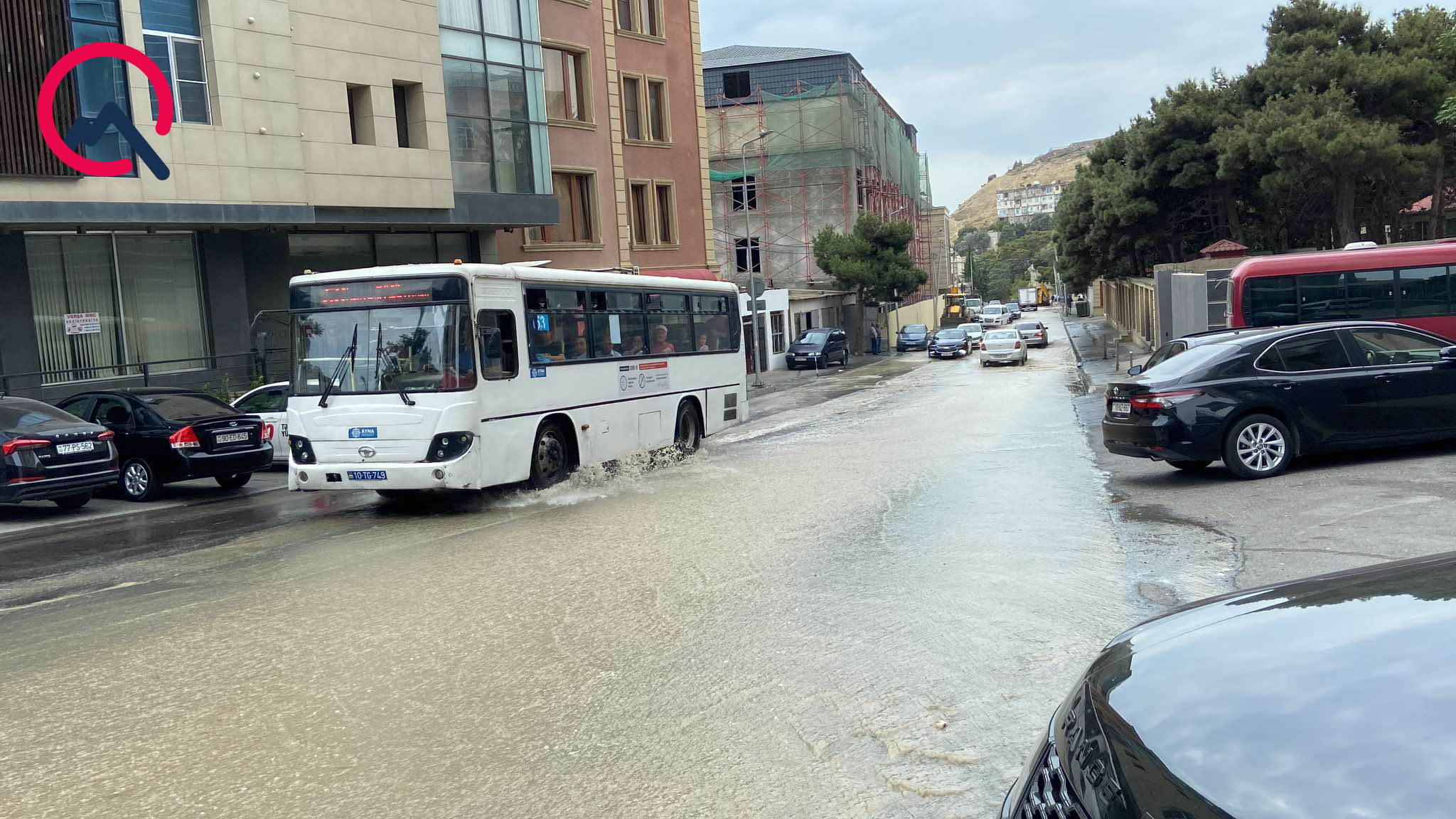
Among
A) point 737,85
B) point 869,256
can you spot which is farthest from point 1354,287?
point 737,85

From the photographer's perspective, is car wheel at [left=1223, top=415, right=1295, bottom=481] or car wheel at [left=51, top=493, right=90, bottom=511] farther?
car wheel at [left=51, top=493, right=90, bottom=511]

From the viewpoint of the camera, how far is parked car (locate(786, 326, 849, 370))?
4947 centimetres

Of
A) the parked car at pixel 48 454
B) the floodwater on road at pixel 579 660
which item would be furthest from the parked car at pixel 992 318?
the floodwater on road at pixel 579 660

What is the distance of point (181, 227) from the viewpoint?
22.8m

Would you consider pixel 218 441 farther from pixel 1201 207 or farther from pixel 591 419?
pixel 1201 207

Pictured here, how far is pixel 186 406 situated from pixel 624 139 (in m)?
22.4

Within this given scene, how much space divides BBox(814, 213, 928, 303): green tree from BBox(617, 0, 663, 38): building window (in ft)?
73.3

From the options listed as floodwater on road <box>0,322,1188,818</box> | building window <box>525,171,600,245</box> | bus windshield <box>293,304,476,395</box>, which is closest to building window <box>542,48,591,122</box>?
building window <box>525,171,600,245</box>

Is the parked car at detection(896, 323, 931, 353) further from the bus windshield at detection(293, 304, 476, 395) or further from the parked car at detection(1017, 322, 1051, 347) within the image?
the bus windshield at detection(293, 304, 476, 395)

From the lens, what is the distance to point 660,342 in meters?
17.8

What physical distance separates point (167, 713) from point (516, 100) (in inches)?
1001

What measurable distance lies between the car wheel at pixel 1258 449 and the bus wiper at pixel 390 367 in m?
8.61

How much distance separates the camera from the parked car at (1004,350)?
44875mm

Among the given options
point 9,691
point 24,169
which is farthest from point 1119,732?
point 24,169
